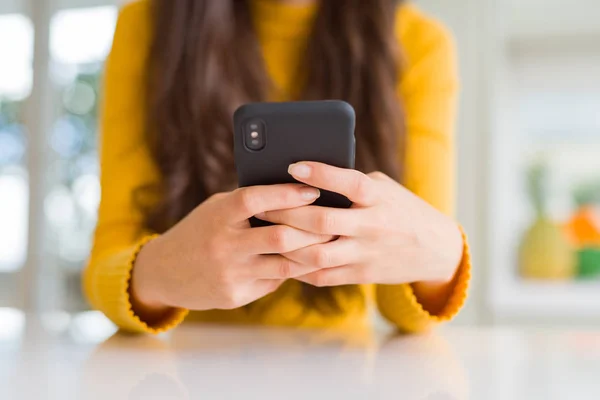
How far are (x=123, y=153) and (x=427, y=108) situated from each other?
488 millimetres

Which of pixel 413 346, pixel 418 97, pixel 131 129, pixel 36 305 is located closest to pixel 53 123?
pixel 36 305

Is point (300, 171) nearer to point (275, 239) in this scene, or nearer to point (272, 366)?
point (275, 239)

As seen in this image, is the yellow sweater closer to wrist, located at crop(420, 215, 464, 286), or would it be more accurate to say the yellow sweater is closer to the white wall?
wrist, located at crop(420, 215, 464, 286)

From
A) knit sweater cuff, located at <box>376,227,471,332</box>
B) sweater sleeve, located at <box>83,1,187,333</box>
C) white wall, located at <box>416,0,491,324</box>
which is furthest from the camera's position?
white wall, located at <box>416,0,491,324</box>

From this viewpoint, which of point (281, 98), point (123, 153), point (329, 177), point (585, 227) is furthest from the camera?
point (585, 227)

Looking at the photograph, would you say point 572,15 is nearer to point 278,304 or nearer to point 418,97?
point 418,97

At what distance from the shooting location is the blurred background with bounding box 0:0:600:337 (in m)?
1.86

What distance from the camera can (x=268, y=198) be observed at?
57 cm

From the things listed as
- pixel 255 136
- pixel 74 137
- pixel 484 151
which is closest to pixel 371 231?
pixel 255 136

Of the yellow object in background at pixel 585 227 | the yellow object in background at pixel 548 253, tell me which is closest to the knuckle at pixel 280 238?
the yellow object in background at pixel 548 253

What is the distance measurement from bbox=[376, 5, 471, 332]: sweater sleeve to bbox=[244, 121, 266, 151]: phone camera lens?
0.35m

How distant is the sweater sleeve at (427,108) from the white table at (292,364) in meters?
0.17

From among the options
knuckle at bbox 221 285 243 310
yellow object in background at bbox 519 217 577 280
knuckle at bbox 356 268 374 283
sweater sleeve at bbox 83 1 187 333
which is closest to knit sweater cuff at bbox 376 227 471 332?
knuckle at bbox 356 268 374 283

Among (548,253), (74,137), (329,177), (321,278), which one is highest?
(74,137)
